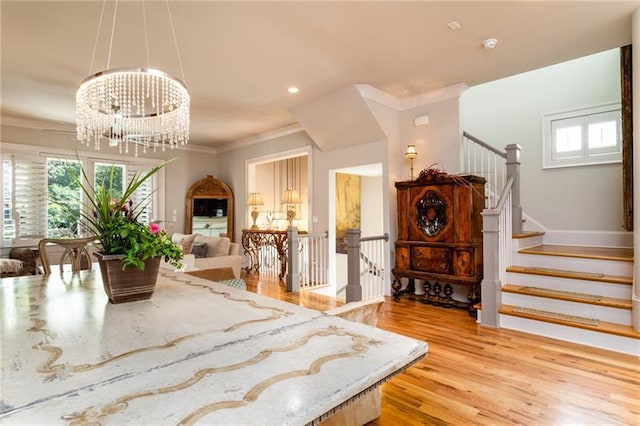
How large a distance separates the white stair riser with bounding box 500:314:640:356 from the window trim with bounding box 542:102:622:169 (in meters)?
2.67

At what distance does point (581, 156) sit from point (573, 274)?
82.3 inches

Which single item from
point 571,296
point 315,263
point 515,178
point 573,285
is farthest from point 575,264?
point 315,263

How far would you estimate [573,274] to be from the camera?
130 inches

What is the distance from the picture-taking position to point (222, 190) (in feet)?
23.8

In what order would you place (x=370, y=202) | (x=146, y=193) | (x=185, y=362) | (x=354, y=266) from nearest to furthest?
(x=185, y=362) < (x=354, y=266) < (x=146, y=193) < (x=370, y=202)

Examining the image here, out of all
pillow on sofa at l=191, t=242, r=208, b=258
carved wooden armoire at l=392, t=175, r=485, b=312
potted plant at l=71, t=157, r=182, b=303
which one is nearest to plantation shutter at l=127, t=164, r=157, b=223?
pillow on sofa at l=191, t=242, r=208, b=258

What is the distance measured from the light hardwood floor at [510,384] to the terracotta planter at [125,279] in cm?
138

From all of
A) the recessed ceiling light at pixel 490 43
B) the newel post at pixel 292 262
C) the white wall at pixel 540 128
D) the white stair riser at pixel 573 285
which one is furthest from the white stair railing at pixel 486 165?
the newel post at pixel 292 262

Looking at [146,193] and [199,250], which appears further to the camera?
[146,193]

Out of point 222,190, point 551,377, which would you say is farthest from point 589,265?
point 222,190

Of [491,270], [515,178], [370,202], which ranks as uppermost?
[515,178]

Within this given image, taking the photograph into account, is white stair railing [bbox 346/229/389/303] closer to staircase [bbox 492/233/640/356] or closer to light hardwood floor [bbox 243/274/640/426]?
light hardwood floor [bbox 243/274/640/426]

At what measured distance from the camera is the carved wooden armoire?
147 inches

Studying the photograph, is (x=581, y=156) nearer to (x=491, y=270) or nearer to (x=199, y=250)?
(x=491, y=270)
